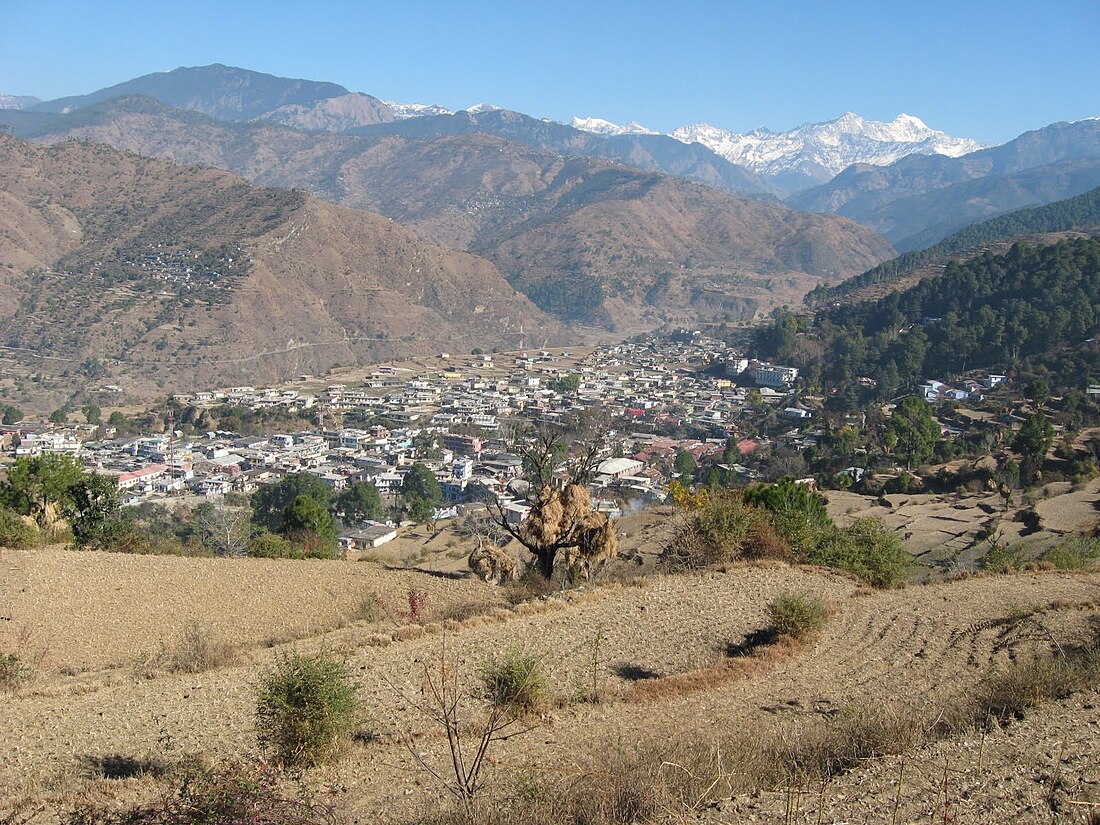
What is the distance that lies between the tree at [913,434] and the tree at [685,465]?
28.3 ft

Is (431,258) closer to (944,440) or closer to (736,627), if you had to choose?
(944,440)

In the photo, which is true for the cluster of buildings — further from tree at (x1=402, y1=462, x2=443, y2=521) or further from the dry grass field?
the dry grass field

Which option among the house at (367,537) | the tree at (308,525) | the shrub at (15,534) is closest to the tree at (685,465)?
the house at (367,537)

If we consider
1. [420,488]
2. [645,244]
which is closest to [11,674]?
[420,488]

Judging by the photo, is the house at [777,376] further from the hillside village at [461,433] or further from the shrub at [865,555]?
the shrub at [865,555]

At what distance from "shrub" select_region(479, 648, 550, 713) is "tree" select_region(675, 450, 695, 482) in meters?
32.0

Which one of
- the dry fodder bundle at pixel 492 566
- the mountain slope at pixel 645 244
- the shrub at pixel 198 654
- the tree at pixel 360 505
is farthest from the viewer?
the mountain slope at pixel 645 244

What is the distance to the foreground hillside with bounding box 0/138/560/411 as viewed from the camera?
73250mm

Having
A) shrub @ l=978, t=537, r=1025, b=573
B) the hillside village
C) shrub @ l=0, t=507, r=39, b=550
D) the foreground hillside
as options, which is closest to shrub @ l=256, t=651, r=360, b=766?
shrub @ l=0, t=507, r=39, b=550

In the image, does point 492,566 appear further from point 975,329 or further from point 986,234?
point 986,234

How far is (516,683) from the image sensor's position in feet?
21.8

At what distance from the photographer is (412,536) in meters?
25.9

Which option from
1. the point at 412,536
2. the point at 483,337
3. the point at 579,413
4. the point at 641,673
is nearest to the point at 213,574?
the point at 641,673

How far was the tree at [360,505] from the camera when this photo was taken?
106 feet
